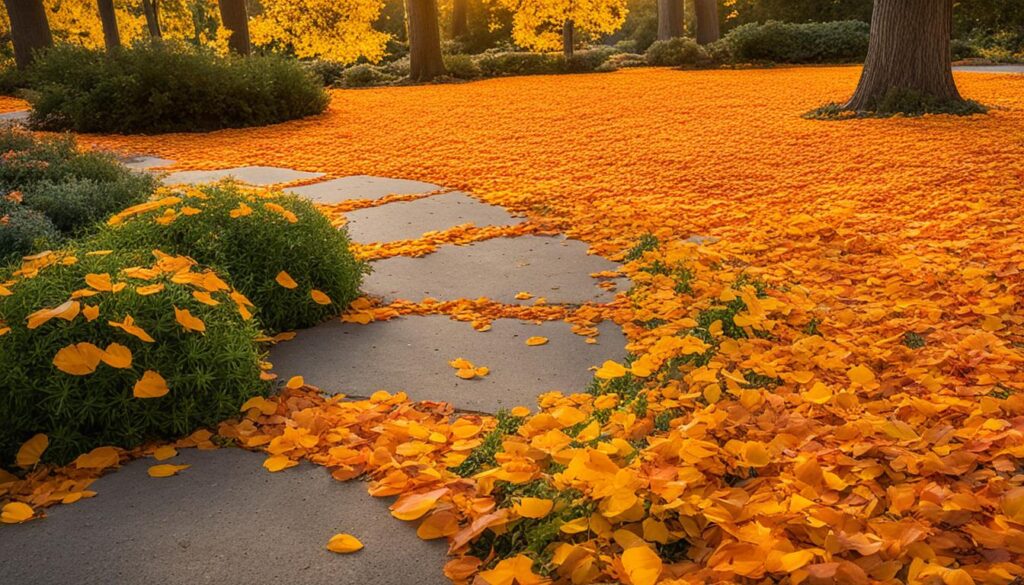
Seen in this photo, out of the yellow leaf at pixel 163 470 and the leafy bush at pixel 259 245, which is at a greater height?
the leafy bush at pixel 259 245

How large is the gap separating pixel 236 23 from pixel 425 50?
417cm

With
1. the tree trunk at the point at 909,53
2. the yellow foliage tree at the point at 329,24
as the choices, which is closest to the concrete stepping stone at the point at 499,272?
the tree trunk at the point at 909,53

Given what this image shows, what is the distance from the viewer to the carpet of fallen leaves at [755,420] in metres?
1.88

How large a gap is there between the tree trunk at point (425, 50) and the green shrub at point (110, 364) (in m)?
16.4

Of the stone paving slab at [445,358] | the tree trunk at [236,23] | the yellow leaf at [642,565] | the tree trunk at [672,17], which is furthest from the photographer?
the tree trunk at [672,17]

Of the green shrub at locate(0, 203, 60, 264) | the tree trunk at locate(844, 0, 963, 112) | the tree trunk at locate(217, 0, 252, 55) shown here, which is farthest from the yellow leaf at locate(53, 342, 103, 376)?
the tree trunk at locate(217, 0, 252, 55)

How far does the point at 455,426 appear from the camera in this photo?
8.73ft

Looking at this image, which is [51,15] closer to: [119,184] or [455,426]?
[119,184]

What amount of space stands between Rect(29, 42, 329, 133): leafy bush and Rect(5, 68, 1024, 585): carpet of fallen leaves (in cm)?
737

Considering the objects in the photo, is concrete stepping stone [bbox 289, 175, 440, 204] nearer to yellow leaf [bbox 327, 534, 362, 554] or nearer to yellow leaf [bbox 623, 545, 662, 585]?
yellow leaf [bbox 327, 534, 362, 554]

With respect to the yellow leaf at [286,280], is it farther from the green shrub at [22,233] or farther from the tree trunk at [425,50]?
the tree trunk at [425,50]

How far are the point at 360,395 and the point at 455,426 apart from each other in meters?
0.54

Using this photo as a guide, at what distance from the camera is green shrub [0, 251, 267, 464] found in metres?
2.50

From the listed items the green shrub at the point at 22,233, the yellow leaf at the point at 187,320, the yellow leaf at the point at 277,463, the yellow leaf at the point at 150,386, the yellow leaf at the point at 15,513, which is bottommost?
the yellow leaf at the point at 277,463
